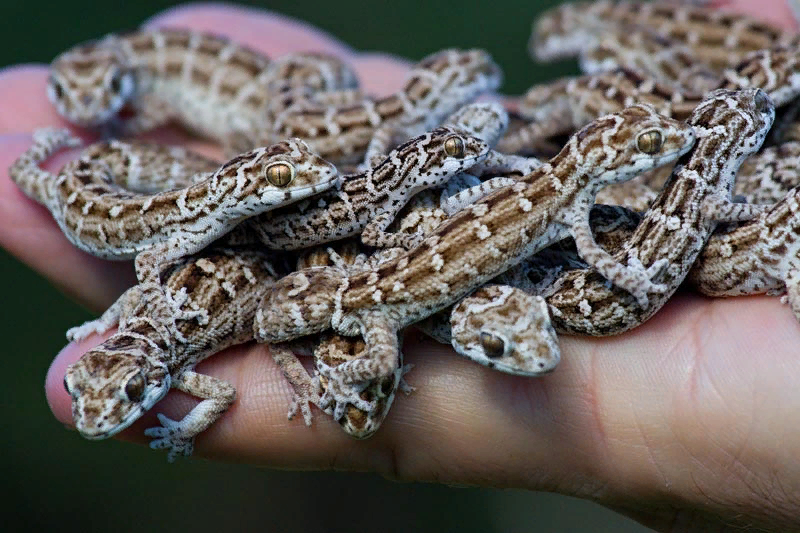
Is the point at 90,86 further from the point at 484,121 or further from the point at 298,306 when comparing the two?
the point at 298,306

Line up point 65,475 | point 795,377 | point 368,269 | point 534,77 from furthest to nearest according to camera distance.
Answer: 1. point 534,77
2. point 65,475
3. point 368,269
4. point 795,377

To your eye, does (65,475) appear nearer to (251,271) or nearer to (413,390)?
(251,271)

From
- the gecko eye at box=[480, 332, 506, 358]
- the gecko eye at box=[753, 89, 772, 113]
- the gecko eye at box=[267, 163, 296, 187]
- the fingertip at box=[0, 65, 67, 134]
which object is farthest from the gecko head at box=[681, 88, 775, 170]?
the fingertip at box=[0, 65, 67, 134]

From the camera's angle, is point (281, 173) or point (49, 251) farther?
point (49, 251)

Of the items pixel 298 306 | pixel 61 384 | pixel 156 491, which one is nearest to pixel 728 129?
pixel 298 306

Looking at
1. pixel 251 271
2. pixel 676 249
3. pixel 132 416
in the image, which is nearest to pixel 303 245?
pixel 251 271

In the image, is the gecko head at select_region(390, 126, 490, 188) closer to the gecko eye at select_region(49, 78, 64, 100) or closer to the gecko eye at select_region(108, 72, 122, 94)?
the gecko eye at select_region(108, 72, 122, 94)

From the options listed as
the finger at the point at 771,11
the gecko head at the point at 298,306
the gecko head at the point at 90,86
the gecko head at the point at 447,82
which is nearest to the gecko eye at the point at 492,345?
the gecko head at the point at 298,306
